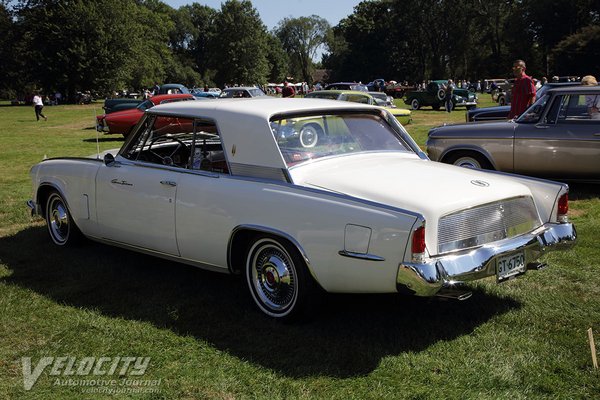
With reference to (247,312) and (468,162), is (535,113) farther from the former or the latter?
(247,312)

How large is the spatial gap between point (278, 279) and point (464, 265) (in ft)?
4.26

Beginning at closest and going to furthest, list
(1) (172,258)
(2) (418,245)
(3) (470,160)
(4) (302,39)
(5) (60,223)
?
1. (2) (418,245)
2. (1) (172,258)
3. (5) (60,223)
4. (3) (470,160)
5. (4) (302,39)

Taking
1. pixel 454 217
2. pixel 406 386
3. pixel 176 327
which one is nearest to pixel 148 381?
pixel 176 327

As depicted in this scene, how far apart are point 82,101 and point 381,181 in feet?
191

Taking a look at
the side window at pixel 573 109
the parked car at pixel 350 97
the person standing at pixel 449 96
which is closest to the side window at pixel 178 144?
the side window at pixel 573 109

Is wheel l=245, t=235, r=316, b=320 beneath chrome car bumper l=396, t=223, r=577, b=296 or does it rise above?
beneath

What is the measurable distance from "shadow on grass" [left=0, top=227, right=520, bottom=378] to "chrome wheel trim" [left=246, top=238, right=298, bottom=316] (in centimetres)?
13

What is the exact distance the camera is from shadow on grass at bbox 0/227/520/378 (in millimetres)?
3814

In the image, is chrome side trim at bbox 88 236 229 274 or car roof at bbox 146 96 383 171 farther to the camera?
chrome side trim at bbox 88 236 229 274

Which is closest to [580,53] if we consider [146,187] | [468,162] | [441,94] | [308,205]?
[441,94]

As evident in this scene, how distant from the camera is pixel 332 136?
15.6ft

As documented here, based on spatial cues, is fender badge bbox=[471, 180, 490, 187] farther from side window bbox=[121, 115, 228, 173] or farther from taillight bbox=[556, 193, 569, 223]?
side window bbox=[121, 115, 228, 173]

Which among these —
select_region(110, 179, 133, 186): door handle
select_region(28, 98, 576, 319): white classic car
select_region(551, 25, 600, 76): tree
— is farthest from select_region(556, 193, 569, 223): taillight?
select_region(551, 25, 600, 76): tree

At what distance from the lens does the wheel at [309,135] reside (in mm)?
4544
